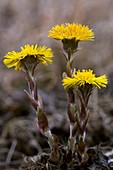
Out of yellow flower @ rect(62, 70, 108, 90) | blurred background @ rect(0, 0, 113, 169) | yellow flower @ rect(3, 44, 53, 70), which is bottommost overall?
yellow flower @ rect(62, 70, 108, 90)

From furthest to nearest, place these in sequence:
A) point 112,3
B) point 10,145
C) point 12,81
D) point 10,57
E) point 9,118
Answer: point 112,3
point 12,81
point 9,118
point 10,145
point 10,57

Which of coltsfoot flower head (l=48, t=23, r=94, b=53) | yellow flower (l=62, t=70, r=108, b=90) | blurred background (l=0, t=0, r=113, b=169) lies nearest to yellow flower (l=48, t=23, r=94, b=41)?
coltsfoot flower head (l=48, t=23, r=94, b=53)

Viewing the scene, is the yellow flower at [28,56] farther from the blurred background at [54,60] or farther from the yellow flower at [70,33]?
the blurred background at [54,60]

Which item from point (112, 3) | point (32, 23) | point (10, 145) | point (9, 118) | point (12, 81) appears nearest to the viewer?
point (10, 145)

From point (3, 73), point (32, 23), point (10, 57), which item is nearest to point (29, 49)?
point (10, 57)

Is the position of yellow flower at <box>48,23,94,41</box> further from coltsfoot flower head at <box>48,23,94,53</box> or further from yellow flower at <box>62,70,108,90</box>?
A: yellow flower at <box>62,70,108,90</box>

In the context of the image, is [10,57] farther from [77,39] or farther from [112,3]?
[112,3]

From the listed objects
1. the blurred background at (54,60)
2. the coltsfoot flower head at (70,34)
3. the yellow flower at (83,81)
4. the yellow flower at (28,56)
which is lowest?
the yellow flower at (83,81)

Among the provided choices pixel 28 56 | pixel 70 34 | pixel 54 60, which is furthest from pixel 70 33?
pixel 54 60

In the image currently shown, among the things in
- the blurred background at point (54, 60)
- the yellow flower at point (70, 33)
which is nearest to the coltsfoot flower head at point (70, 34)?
the yellow flower at point (70, 33)
